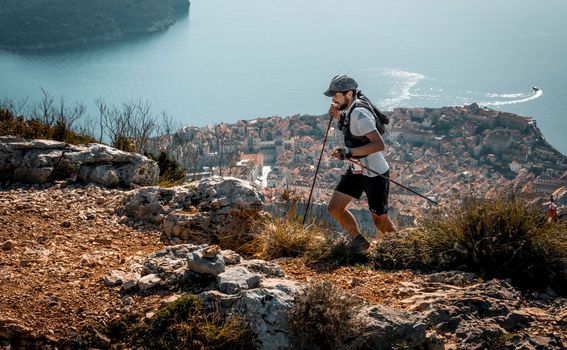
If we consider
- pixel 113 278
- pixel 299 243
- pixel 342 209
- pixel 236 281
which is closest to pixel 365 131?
pixel 342 209

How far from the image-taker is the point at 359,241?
527 cm

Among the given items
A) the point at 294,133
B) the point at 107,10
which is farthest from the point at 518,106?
the point at 107,10

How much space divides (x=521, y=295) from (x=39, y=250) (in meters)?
3.87

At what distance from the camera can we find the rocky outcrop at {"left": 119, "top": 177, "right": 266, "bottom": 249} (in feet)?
19.6

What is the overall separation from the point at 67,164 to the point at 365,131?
13.8 feet

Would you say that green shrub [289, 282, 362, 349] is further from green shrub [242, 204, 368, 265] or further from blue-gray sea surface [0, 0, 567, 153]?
blue-gray sea surface [0, 0, 567, 153]

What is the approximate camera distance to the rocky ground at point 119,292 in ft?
12.0

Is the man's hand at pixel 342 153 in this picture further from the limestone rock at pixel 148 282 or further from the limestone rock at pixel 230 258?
the limestone rock at pixel 148 282

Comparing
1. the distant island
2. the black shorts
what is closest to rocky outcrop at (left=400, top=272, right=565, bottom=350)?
the black shorts

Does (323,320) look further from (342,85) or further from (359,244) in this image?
(342,85)

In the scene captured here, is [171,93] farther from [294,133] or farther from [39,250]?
[39,250]

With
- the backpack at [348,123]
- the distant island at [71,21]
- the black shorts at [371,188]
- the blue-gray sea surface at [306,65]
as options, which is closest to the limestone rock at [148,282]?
the black shorts at [371,188]

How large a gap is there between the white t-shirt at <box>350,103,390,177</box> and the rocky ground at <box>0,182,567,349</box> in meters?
0.89

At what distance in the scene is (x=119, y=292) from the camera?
3.99m
